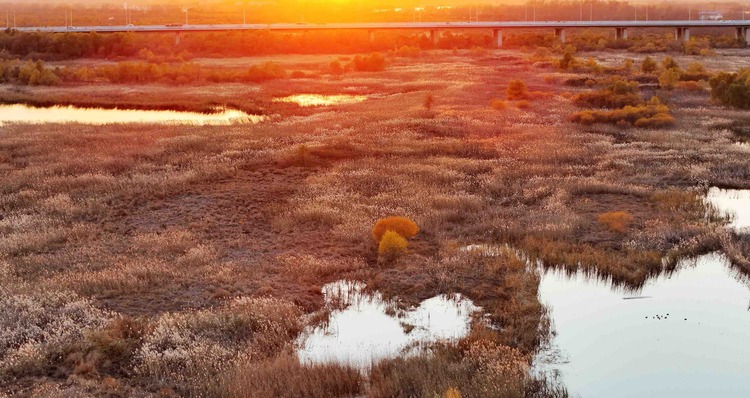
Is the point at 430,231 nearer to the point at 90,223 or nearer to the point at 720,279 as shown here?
the point at 720,279

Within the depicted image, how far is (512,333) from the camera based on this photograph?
13.7 m

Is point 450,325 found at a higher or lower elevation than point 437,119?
lower

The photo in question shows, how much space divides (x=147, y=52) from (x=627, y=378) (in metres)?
86.1

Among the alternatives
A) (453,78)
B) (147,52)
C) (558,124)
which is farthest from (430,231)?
(147,52)

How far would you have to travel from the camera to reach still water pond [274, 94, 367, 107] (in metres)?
46.6

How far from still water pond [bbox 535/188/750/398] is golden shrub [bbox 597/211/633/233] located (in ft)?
6.91

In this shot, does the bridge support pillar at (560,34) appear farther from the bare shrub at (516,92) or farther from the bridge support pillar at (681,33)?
the bare shrub at (516,92)

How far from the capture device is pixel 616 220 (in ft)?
64.4

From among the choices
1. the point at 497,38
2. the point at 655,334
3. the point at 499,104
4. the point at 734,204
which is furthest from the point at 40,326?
the point at 497,38

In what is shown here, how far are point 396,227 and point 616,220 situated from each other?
5.69m

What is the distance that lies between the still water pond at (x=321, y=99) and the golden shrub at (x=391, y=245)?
28.6 metres

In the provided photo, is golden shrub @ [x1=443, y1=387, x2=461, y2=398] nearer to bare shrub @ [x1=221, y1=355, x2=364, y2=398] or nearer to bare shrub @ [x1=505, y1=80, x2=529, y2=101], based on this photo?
bare shrub @ [x1=221, y1=355, x2=364, y2=398]

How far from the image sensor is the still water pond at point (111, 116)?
3916 centimetres

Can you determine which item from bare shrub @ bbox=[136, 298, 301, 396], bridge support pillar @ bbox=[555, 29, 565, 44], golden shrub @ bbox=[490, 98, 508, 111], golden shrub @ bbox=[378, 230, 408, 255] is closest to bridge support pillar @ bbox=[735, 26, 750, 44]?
bridge support pillar @ bbox=[555, 29, 565, 44]
